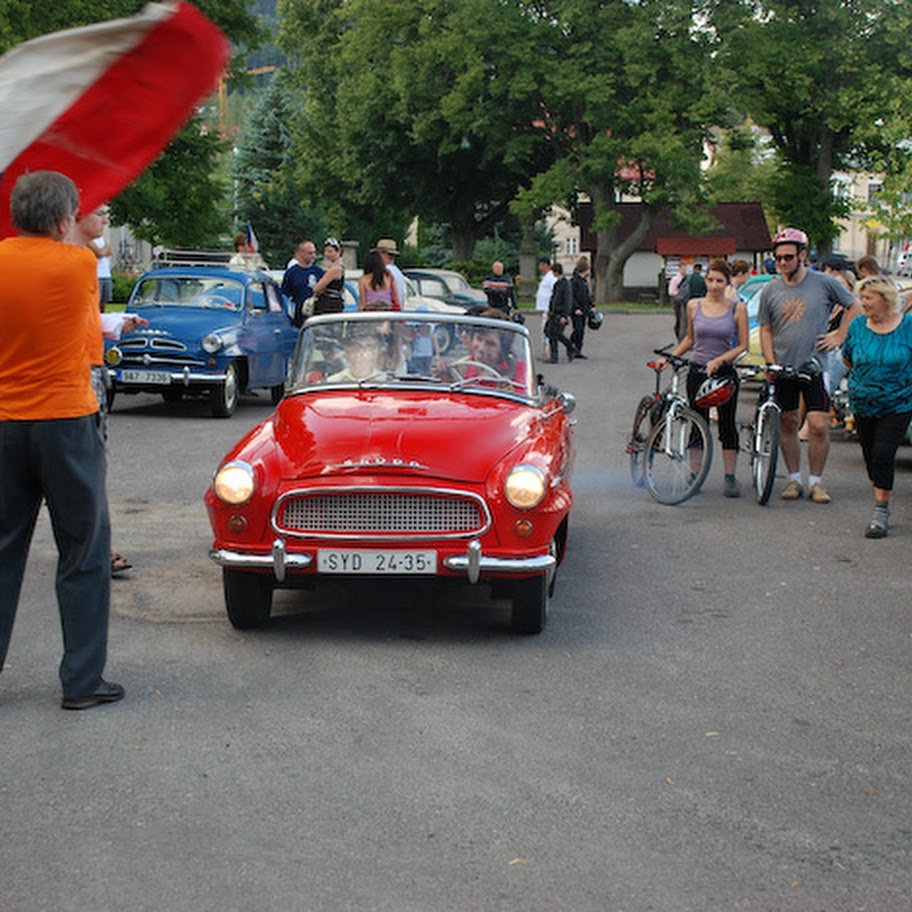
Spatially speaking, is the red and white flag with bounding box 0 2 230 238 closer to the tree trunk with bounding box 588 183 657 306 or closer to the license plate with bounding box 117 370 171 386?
the license plate with bounding box 117 370 171 386

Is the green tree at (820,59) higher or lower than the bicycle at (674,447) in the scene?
higher

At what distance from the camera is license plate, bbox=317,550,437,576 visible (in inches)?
285

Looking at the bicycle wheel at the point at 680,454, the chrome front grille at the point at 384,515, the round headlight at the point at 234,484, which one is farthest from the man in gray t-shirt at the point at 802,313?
the round headlight at the point at 234,484

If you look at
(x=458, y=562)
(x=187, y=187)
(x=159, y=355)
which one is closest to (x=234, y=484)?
(x=458, y=562)

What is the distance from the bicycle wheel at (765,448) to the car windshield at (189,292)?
30.1 ft

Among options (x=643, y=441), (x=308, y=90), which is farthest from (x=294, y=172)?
(x=643, y=441)

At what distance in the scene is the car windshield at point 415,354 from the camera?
877cm

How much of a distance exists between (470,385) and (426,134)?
54588mm

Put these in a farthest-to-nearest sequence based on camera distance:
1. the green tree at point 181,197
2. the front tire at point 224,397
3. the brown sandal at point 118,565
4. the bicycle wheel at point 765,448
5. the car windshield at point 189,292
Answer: the green tree at point 181,197, the car windshield at point 189,292, the front tire at point 224,397, the bicycle wheel at point 765,448, the brown sandal at point 118,565

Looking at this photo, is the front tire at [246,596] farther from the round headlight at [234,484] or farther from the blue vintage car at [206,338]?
the blue vintage car at [206,338]

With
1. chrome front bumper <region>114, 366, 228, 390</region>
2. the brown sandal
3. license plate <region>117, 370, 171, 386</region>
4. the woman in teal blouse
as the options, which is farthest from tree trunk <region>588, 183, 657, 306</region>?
the brown sandal

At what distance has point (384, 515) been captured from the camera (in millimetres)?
7320

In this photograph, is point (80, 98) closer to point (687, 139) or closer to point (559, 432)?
point (559, 432)

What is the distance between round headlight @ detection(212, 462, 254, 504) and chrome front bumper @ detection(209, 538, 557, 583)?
27 centimetres
